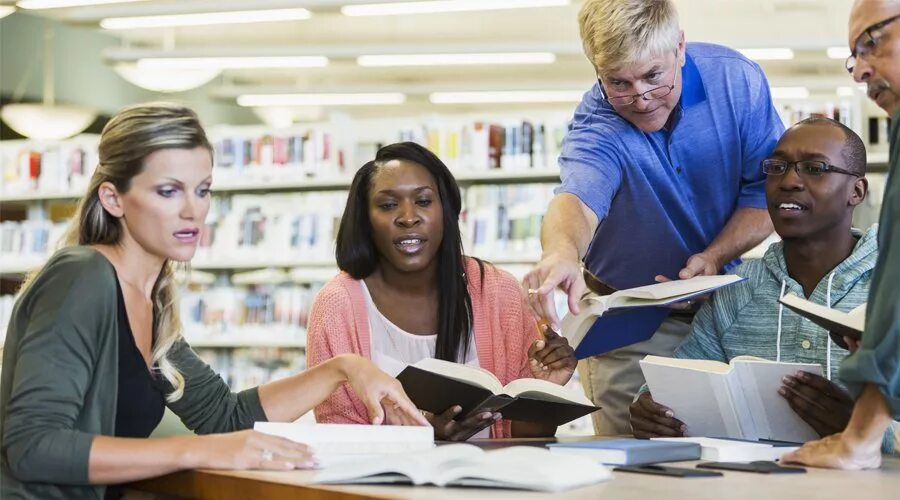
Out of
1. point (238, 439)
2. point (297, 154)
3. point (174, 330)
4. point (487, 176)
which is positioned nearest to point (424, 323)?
point (174, 330)

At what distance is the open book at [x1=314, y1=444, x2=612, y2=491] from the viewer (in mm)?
1442

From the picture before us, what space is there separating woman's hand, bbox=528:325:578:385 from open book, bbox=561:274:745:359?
0.03 meters

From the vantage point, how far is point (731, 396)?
2.01 metres

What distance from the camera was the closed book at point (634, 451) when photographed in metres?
1.73

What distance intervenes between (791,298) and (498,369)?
2.99ft

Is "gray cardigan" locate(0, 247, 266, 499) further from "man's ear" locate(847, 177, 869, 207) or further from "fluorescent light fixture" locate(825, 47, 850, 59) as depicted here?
"fluorescent light fixture" locate(825, 47, 850, 59)

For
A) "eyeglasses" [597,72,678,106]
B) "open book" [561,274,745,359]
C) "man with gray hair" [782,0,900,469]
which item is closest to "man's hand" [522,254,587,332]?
"open book" [561,274,745,359]

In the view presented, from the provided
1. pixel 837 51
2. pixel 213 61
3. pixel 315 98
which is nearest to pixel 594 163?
pixel 213 61

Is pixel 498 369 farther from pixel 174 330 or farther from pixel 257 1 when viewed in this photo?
pixel 257 1

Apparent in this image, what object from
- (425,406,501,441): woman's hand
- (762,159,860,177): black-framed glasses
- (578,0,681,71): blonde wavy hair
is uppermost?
(578,0,681,71): blonde wavy hair

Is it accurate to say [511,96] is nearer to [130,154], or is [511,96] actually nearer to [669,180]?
[669,180]

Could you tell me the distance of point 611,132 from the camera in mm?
2666

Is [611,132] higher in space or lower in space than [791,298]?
higher

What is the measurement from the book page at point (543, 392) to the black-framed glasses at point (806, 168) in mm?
671
